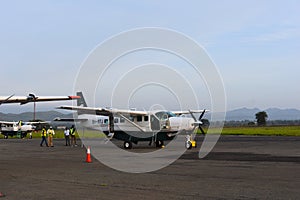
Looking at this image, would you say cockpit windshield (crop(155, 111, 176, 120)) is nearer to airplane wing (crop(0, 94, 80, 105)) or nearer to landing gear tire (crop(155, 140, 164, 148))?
landing gear tire (crop(155, 140, 164, 148))

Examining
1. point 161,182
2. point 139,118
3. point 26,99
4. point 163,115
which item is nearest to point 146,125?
point 139,118

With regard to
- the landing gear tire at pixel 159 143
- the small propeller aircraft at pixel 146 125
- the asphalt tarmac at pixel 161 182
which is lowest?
the asphalt tarmac at pixel 161 182

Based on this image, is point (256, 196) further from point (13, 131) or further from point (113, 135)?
point (13, 131)

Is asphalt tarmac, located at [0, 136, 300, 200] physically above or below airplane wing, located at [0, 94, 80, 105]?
below

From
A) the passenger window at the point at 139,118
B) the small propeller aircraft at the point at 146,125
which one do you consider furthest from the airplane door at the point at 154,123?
the passenger window at the point at 139,118

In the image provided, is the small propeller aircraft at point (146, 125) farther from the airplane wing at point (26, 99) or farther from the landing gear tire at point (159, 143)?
the airplane wing at point (26, 99)

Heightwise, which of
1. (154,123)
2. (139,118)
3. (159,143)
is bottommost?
(159,143)

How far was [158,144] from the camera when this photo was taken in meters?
28.9

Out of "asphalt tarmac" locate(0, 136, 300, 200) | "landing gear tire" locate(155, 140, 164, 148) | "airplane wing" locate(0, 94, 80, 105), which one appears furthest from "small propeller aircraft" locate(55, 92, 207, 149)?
"asphalt tarmac" locate(0, 136, 300, 200)

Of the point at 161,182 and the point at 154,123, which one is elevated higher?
the point at 154,123

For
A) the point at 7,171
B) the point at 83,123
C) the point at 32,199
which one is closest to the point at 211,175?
the point at 32,199

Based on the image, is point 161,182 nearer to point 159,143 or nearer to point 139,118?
point 159,143

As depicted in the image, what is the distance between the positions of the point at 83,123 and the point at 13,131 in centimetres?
3035

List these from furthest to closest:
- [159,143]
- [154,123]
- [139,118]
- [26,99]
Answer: [139,118]
[159,143]
[154,123]
[26,99]
